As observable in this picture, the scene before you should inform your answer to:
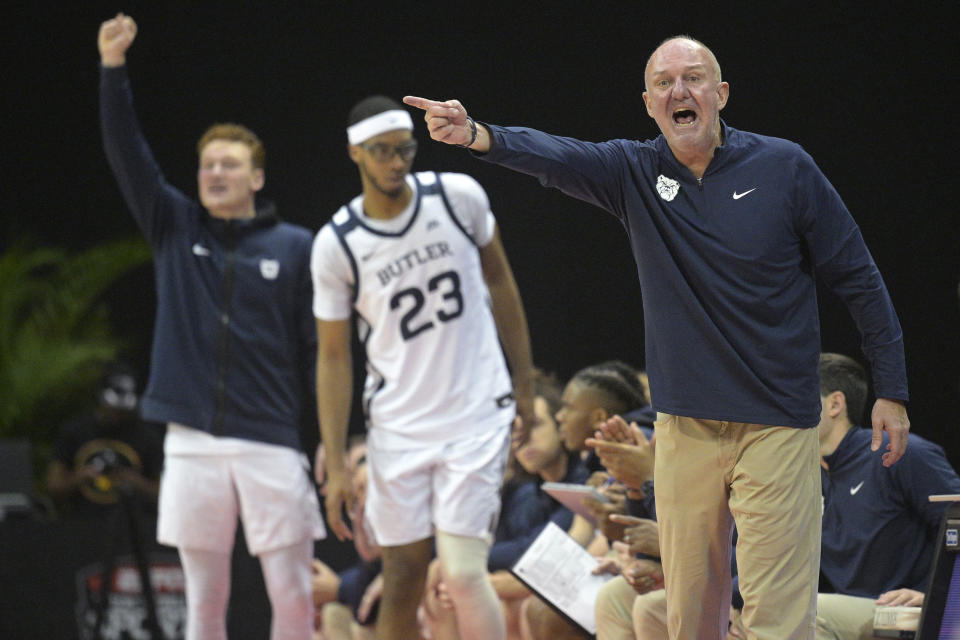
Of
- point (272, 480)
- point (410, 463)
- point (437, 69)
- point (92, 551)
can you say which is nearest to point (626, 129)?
point (437, 69)

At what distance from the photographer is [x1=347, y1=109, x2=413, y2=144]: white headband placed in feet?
14.6

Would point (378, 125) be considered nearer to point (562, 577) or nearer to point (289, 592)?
point (562, 577)

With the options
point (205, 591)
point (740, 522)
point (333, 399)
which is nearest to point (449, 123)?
point (740, 522)

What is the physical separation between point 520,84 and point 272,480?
203cm

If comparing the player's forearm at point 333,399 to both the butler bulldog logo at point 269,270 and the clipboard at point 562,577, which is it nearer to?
the butler bulldog logo at point 269,270

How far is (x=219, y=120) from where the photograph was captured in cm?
702

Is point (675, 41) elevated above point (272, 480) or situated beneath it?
elevated above

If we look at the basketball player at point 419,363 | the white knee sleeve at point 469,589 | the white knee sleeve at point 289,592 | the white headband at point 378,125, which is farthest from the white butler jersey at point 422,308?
the white knee sleeve at point 289,592

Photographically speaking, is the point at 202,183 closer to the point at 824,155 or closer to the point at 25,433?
the point at 824,155

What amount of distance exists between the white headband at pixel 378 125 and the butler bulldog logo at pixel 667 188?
1.55 m

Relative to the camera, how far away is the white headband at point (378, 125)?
14.6ft

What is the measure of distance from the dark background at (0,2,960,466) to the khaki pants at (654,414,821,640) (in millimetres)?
1799

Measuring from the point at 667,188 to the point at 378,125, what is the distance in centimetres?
161

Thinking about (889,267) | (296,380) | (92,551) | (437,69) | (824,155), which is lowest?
(92,551)
